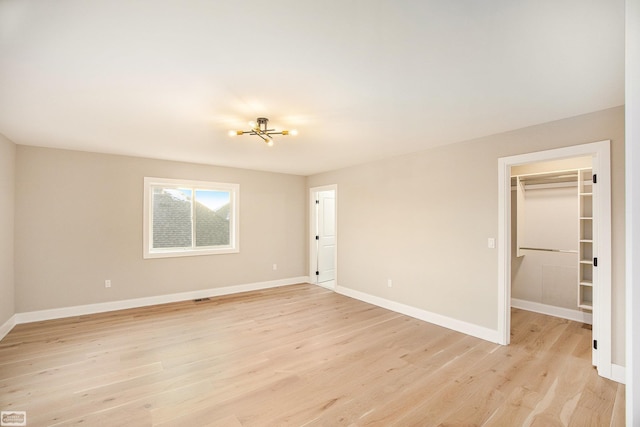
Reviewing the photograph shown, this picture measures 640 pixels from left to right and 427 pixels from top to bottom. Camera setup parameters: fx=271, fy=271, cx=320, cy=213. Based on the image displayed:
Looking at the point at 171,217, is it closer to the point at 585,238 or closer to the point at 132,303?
the point at 132,303

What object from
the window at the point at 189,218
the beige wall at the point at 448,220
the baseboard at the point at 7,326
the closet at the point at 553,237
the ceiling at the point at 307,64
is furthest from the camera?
the window at the point at 189,218

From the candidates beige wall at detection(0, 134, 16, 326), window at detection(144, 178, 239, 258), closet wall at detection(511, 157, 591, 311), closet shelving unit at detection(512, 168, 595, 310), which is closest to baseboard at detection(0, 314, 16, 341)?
beige wall at detection(0, 134, 16, 326)

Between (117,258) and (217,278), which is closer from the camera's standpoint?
(117,258)

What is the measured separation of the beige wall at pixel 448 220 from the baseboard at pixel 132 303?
210 cm

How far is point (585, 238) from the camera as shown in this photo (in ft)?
12.8

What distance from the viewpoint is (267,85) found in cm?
216

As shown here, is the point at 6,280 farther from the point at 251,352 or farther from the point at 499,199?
the point at 499,199

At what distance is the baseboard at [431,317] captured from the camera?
11.2 feet

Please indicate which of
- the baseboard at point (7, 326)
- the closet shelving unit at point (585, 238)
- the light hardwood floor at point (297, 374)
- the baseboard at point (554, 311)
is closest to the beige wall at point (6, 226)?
the baseboard at point (7, 326)

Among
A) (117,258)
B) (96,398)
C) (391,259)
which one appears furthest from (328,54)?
(117,258)

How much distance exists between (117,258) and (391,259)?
14.9 feet

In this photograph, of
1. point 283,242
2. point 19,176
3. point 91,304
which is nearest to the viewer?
point 19,176

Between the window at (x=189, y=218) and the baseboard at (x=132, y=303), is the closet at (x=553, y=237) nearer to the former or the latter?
the baseboard at (x=132, y=303)

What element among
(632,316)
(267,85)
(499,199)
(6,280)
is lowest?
(6,280)
